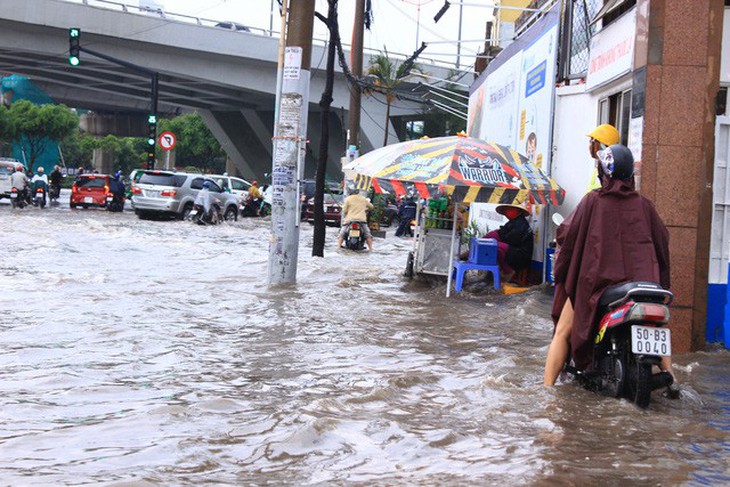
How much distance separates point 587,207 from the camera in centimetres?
643

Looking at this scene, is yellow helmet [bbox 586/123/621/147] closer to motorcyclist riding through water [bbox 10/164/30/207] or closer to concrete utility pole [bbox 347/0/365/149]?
concrete utility pole [bbox 347/0/365/149]

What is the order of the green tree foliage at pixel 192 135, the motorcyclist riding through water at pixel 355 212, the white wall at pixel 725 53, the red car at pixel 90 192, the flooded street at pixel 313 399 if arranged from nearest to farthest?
the flooded street at pixel 313 399, the white wall at pixel 725 53, the motorcyclist riding through water at pixel 355 212, the red car at pixel 90 192, the green tree foliage at pixel 192 135

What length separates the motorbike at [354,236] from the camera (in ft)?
74.5

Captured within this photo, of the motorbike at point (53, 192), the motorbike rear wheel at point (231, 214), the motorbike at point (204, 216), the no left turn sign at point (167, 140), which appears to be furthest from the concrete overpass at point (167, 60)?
the motorbike at point (204, 216)

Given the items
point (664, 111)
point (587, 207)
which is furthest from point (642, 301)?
point (664, 111)

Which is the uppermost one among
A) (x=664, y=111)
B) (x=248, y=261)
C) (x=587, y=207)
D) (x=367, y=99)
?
(x=367, y=99)

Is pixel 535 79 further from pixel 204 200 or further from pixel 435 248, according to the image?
pixel 204 200

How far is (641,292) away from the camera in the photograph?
5.89 meters

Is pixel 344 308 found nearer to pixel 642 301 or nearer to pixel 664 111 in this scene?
pixel 664 111

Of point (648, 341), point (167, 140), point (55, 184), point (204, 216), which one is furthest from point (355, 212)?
point (55, 184)

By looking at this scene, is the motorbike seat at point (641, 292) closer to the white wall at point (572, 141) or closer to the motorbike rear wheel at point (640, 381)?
the motorbike rear wheel at point (640, 381)

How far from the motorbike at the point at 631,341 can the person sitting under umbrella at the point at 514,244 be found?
7.82 metres

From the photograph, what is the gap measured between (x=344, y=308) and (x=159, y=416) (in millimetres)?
6126

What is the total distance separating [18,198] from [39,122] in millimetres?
35003
